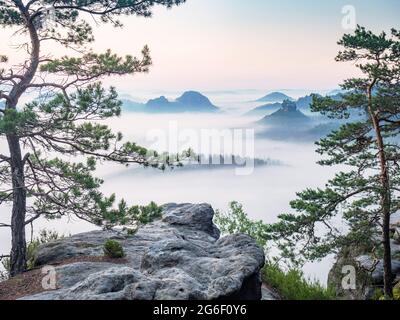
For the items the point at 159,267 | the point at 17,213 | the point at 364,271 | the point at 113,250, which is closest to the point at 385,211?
the point at 364,271

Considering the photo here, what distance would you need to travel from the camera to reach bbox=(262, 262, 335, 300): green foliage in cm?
1222

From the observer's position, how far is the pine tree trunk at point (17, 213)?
464 inches

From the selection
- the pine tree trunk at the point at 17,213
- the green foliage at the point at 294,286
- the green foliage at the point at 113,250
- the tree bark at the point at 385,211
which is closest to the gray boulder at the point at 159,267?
the green foliage at the point at 113,250

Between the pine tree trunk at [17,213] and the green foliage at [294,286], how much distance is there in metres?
6.84

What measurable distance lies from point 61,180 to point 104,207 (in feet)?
5.75

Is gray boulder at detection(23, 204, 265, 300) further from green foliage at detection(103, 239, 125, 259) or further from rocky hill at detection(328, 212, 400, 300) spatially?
rocky hill at detection(328, 212, 400, 300)

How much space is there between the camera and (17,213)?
39.0ft

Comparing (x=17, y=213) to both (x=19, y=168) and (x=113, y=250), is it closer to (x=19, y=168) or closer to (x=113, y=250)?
(x=19, y=168)

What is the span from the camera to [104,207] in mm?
10547

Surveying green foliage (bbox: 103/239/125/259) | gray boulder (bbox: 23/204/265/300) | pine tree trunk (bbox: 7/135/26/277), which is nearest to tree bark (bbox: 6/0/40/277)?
pine tree trunk (bbox: 7/135/26/277)

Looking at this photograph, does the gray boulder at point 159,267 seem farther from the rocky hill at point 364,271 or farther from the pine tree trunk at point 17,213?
the rocky hill at point 364,271

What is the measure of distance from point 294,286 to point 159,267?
532 centimetres
